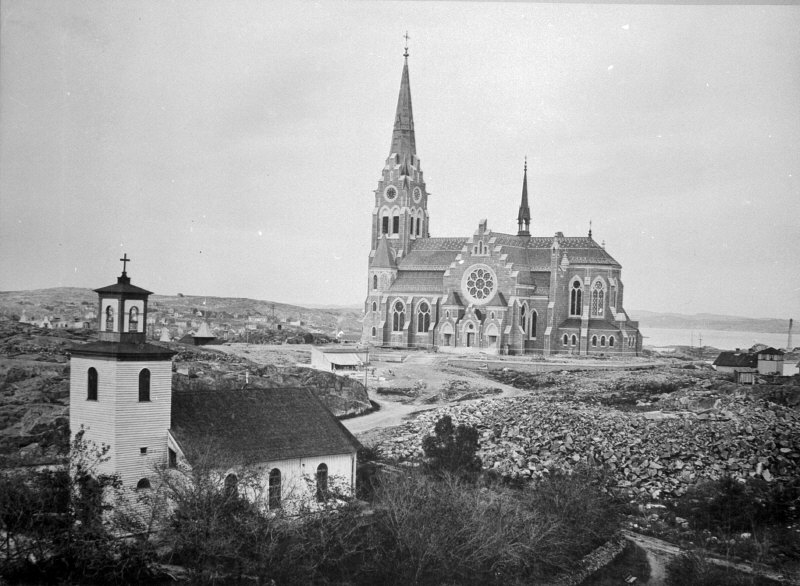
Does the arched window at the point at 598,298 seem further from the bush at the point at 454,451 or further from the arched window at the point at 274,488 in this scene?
the arched window at the point at 274,488

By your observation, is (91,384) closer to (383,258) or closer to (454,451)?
(454,451)

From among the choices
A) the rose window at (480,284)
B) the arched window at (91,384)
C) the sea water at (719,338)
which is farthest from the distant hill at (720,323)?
the arched window at (91,384)

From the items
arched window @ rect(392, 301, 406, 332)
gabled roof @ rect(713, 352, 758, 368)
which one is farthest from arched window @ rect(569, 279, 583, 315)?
gabled roof @ rect(713, 352, 758, 368)

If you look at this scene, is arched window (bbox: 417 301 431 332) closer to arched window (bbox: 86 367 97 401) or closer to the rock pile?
the rock pile

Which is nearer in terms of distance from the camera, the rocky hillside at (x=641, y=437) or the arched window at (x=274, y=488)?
the arched window at (x=274, y=488)

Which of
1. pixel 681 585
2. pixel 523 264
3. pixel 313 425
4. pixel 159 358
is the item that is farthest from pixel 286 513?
pixel 523 264

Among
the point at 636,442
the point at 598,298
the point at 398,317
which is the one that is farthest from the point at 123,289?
the point at 398,317
